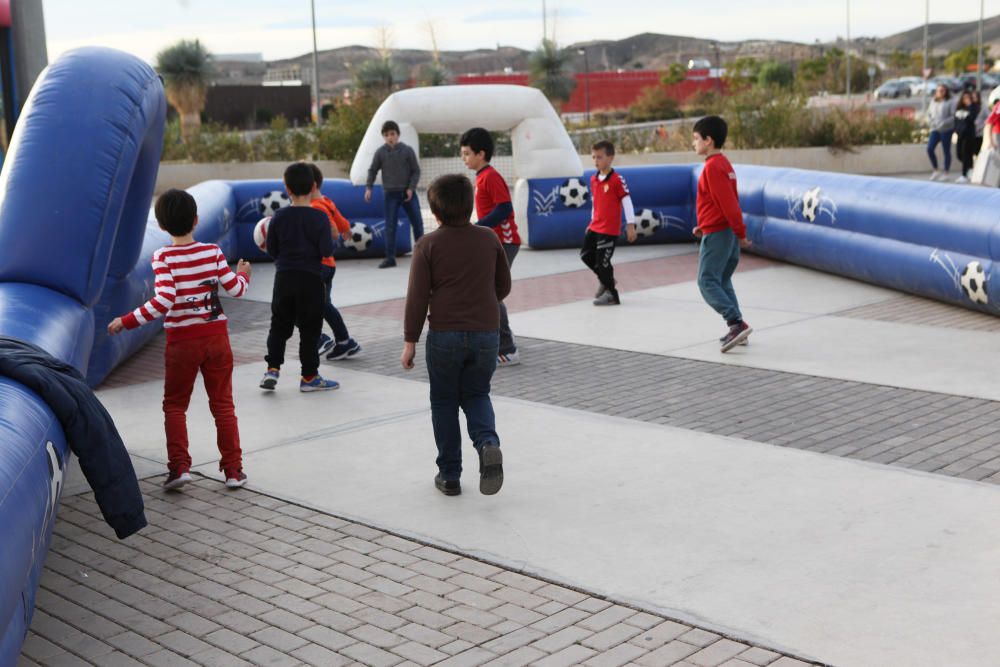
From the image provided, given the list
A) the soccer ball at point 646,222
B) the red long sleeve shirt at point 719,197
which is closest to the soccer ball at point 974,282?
the red long sleeve shirt at point 719,197

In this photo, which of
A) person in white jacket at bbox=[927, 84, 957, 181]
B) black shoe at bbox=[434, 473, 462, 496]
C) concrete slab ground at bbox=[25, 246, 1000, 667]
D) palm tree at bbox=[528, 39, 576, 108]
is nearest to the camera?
concrete slab ground at bbox=[25, 246, 1000, 667]

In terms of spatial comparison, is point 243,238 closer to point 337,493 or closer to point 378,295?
point 378,295

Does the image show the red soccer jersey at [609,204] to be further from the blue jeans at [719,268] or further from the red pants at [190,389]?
the red pants at [190,389]

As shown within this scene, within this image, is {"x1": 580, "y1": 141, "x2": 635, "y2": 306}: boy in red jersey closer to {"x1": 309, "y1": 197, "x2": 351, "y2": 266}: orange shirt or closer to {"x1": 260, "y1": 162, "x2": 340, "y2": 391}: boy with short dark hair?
{"x1": 309, "y1": 197, "x2": 351, "y2": 266}: orange shirt

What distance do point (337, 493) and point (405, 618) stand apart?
1.57 meters

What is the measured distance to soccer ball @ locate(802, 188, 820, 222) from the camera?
12.4m

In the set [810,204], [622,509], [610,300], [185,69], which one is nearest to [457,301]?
[622,509]

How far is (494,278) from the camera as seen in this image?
5621 mm

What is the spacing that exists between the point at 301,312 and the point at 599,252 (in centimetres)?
360

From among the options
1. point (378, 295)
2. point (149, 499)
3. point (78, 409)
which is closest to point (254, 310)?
point (378, 295)

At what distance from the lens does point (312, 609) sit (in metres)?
4.40

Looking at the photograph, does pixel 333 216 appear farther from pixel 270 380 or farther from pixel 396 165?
pixel 396 165

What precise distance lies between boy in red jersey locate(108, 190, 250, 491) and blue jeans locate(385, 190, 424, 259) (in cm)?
814

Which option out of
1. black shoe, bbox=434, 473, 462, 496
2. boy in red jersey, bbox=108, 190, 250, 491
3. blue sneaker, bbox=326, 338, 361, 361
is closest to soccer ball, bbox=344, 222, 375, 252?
blue sneaker, bbox=326, 338, 361, 361
